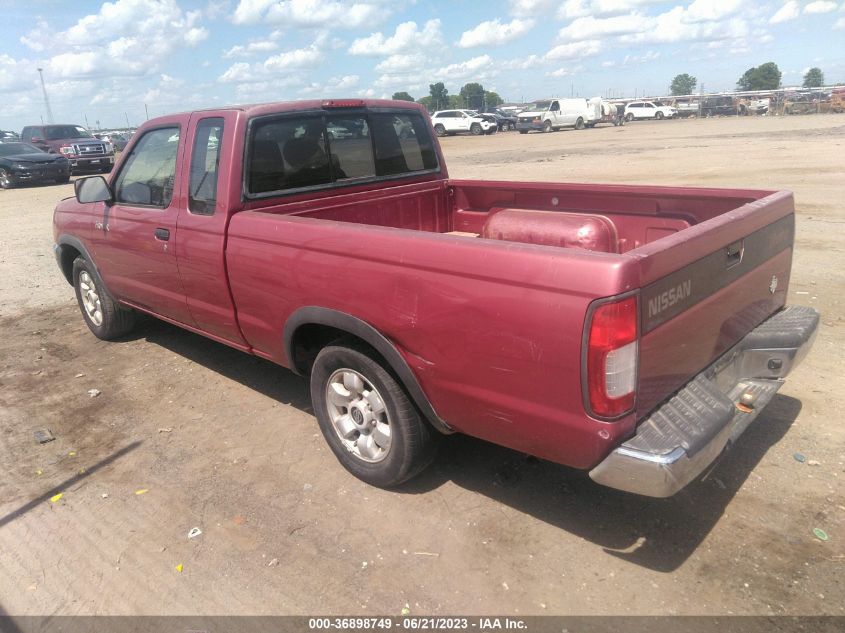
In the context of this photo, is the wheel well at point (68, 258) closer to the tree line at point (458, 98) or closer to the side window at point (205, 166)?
the side window at point (205, 166)

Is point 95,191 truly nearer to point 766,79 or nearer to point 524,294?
point 524,294

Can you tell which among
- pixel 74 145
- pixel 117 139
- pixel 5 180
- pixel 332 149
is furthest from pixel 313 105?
pixel 117 139

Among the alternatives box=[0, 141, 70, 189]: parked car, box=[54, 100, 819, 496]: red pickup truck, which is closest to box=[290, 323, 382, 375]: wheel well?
box=[54, 100, 819, 496]: red pickup truck

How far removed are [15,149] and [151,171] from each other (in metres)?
21.6

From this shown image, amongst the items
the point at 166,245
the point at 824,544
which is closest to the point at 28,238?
the point at 166,245

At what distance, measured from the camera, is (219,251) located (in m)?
3.85

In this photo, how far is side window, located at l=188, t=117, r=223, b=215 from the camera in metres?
3.93

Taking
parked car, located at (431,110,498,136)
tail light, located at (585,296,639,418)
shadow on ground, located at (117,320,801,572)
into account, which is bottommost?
shadow on ground, located at (117,320,801,572)

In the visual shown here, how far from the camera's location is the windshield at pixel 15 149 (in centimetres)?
2169

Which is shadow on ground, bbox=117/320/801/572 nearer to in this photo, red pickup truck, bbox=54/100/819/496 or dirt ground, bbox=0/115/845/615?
dirt ground, bbox=0/115/845/615

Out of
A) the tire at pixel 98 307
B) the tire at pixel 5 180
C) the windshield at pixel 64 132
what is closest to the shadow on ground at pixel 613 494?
the tire at pixel 98 307

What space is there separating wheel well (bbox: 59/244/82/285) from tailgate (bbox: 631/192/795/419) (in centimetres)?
530

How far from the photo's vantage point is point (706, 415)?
8.55 ft

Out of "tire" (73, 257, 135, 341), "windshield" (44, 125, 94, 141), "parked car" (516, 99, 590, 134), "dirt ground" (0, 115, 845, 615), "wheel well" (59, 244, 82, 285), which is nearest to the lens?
"dirt ground" (0, 115, 845, 615)
